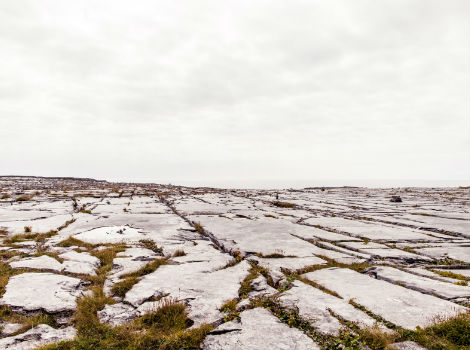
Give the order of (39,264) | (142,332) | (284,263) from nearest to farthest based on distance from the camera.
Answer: (142,332), (39,264), (284,263)

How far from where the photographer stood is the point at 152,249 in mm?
6578

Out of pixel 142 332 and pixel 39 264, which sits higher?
pixel 39 264

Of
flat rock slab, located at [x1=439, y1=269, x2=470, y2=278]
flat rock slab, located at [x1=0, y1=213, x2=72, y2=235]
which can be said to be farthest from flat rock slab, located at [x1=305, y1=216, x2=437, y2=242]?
flat rock slab, located at [x1=0, y1=213, x2=72, y2=235]

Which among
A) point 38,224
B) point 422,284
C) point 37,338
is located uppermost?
point 38,224

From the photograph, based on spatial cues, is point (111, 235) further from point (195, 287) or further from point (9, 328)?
point (9, 328)

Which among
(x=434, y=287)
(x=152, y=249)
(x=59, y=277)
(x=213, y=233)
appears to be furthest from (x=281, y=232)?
(x=59, y=277)

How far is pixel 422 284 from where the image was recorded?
4.52m

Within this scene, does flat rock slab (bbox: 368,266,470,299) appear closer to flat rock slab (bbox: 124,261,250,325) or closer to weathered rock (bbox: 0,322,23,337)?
flat rock slab (bbox: 124,261,250,325)

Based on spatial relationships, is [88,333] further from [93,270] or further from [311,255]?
[311,255]

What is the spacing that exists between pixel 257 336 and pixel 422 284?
312 centimetres

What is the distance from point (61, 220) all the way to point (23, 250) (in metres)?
4.08

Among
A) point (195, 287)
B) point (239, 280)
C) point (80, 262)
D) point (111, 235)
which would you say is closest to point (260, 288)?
point (239, 280)

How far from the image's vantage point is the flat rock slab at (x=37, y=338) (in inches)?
114

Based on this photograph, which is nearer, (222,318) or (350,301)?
(222,318)
